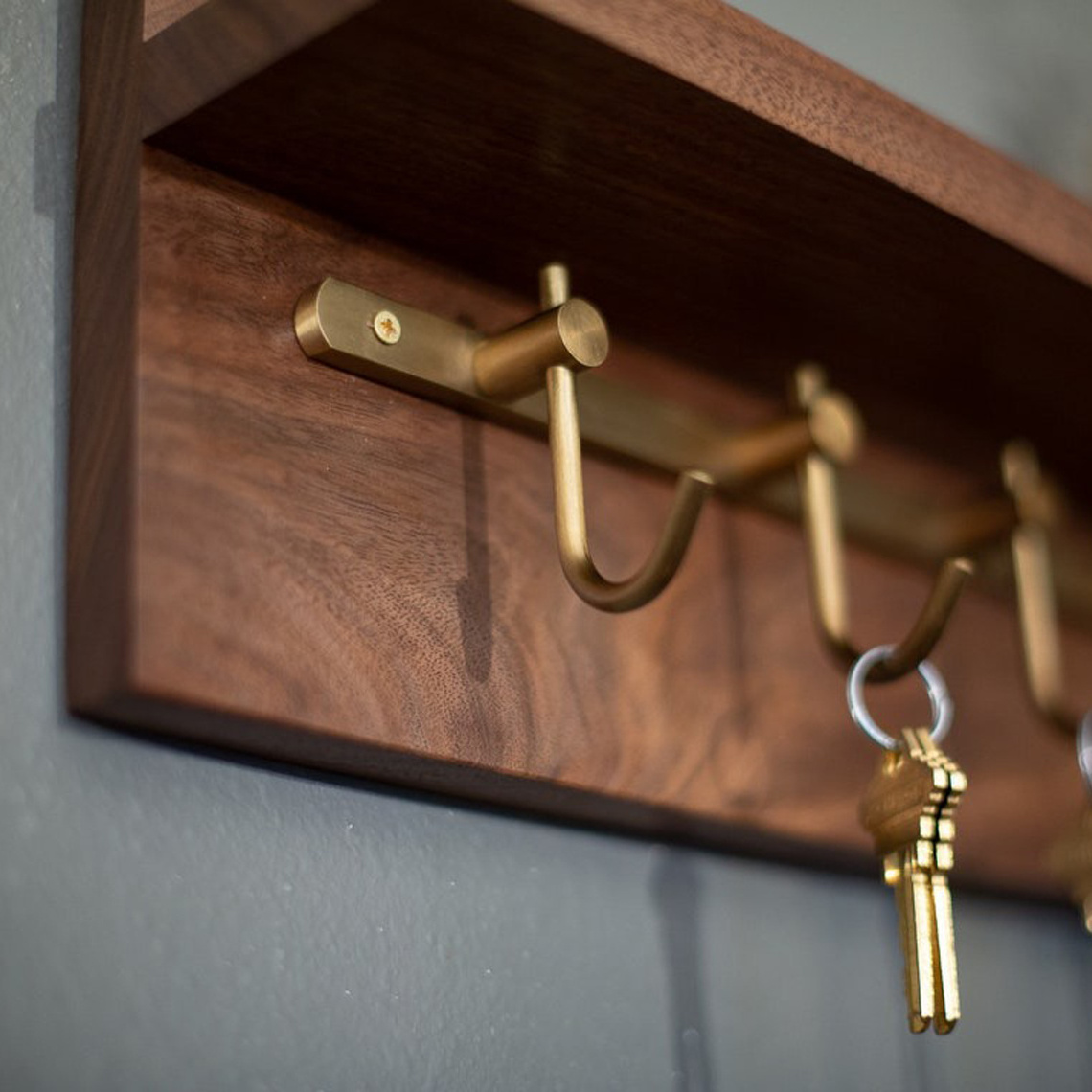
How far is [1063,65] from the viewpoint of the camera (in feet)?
2.91

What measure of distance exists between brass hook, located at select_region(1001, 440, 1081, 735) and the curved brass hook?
23cm

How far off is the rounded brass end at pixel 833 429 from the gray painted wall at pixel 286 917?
15cm

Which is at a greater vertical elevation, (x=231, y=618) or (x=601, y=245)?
(x=601, y=245)

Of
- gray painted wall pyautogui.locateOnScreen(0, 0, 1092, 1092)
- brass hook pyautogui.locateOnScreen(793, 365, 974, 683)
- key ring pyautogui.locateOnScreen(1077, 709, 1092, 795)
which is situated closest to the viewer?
gray painted wall pyautogui.locateOnScreen(0, 0, 1092, 1092)

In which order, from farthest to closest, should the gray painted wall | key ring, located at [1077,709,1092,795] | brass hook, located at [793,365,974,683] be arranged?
key ring, located at [1077,709,1092,795], brass hook, located at [793,365,974,683], the gray painted wall

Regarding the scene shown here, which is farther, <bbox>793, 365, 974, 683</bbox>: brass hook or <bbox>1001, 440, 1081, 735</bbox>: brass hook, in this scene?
<bbox>1001, 440, 1081, 735</bbox>: brass hook

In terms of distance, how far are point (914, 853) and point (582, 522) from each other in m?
0.14

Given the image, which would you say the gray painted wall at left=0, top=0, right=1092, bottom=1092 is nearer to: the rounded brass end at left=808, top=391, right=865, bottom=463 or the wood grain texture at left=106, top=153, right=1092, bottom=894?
the wood grain texture at left=106, top=153, right=1092, bottom=894

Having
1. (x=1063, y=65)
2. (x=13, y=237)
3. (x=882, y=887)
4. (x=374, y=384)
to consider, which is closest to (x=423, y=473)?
(x=374, y=384)

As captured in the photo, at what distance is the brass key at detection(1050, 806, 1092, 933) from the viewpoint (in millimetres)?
676

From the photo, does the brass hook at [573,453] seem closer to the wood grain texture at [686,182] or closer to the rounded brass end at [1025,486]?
the wood grain texture at [686,182]

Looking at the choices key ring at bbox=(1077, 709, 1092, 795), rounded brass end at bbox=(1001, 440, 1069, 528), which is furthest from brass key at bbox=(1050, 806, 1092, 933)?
rounded brass end at bbox=(1001, 440, 1069, 528)

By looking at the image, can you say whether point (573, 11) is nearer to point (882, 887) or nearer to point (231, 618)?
point (231, 618)

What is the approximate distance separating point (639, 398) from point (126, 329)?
0.20m
